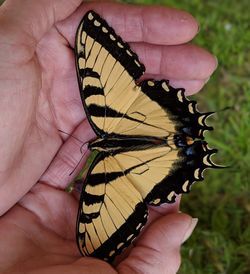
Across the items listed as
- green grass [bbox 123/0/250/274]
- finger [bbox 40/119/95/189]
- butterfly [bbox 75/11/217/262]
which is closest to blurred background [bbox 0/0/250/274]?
green grass [bbox 123/0/250/274]

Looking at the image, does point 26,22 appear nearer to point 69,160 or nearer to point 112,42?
point 112,42

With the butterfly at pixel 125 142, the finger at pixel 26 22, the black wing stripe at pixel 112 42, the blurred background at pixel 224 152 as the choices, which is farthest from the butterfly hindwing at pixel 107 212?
the blurred background at pixel 224 152

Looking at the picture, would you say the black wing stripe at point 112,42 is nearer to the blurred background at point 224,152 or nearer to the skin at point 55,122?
the skin at point 55,122

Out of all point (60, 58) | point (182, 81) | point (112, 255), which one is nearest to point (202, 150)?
point (182, 81)

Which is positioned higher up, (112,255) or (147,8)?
(147,8)

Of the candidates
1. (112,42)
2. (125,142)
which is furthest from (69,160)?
(112,42)

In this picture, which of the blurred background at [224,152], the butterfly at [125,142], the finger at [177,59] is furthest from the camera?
the blurred background at [224,152]

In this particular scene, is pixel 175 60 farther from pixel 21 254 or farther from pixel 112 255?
pixel 21 254
